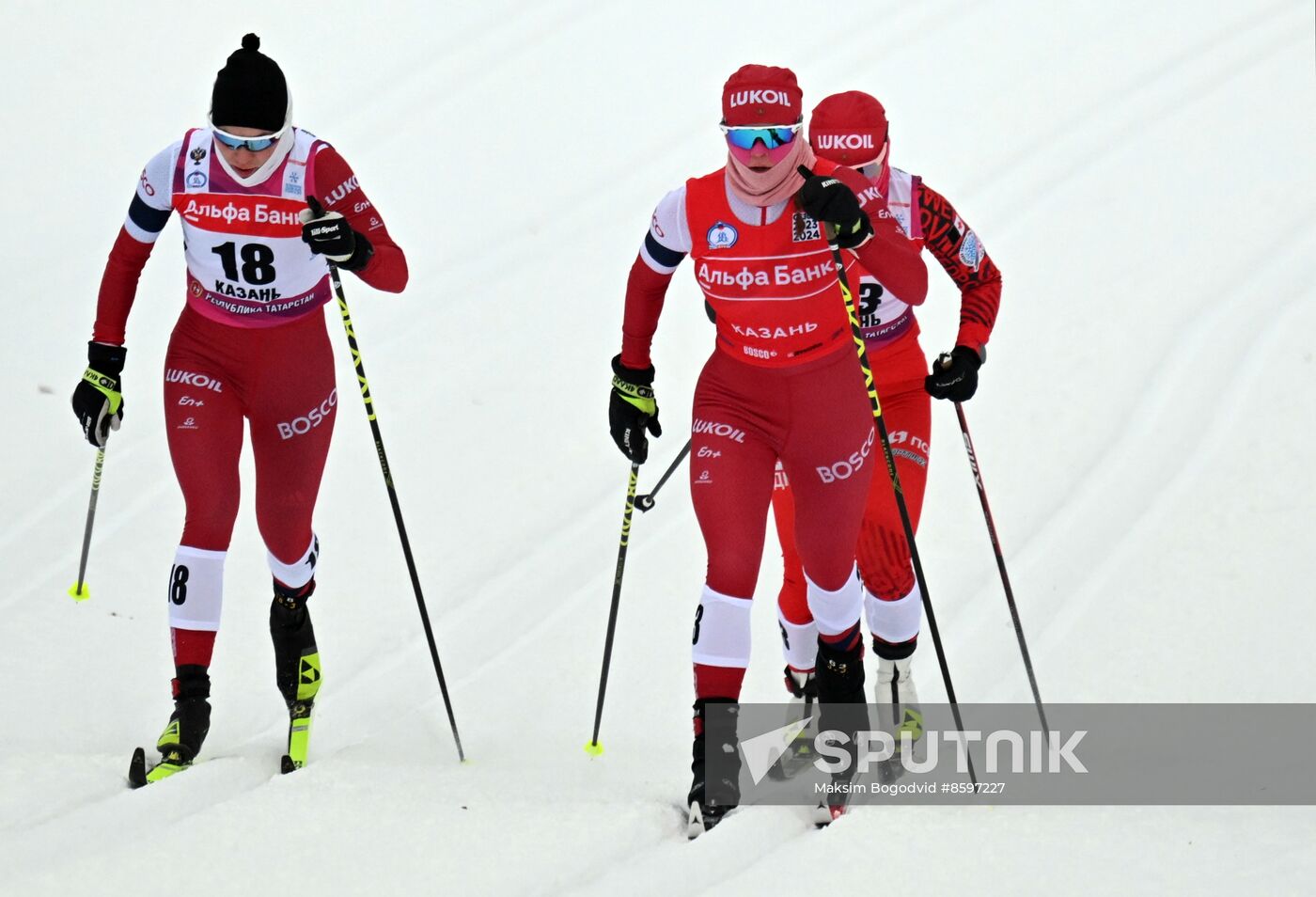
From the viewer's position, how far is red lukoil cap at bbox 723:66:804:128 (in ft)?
14.7

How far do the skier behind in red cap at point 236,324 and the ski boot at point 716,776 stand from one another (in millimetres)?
1469

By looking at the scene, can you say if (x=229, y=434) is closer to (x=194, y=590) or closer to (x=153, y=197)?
(x=194, y=590)

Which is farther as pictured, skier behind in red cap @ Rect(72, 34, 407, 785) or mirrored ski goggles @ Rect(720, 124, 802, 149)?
skier behind in red cap @ Rect(72, 34, 407, 785)

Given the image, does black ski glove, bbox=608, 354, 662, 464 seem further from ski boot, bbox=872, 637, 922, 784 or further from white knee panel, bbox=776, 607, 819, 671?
ski boot, bbox=872, 637, 922, 784

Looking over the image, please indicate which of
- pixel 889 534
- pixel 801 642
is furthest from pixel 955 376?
pixel 801 642

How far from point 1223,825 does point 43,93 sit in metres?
9.39

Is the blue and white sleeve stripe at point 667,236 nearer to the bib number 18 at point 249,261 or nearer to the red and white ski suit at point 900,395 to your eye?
the red and white ski suit at point 900,395

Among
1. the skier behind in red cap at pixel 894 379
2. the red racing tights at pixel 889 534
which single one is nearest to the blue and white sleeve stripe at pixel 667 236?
the skier behind in red cap at pixel 894 379

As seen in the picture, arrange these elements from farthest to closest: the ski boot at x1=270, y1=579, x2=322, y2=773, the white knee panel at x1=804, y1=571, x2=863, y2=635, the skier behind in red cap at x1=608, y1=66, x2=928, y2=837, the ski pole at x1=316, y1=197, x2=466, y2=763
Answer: the ski boot at x1=270, y1=579, x2=322, y2=773 → the ski pole at x1=316, y1=197, x2=466, y2=763 → the white knee panel at x1=804, y1=571, x2=863, y2=635 → the skier behind in red cap at x1=608, y1=66, x2=928, y2=837

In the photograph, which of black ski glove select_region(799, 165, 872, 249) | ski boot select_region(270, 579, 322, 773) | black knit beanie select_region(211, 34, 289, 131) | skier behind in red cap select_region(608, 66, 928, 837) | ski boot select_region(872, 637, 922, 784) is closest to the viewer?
black ski glove select_region(799, 165, 872, 249)

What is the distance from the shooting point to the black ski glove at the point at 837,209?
174 inches

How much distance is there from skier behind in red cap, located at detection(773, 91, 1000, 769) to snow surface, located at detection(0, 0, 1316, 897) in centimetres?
76

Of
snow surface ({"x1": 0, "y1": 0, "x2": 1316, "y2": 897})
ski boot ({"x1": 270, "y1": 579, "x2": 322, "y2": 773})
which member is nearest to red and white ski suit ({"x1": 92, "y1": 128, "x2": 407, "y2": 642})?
ski boot ({"x1": 270, "y1": 579, "x2": 322, "y2": 773})

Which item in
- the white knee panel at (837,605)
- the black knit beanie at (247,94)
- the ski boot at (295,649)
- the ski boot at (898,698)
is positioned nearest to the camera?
the black knit beanie at (247,94)
